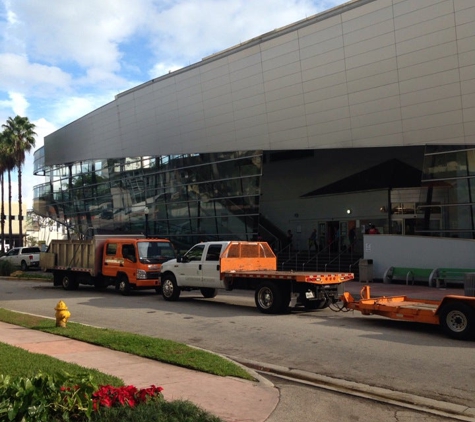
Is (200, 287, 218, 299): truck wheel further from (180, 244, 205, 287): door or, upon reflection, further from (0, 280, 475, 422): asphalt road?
(180, 244, 205, 287): door

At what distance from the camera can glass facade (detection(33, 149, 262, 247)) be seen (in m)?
32.7

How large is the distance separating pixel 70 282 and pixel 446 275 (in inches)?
617

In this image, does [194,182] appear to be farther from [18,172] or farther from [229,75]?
[18,172]

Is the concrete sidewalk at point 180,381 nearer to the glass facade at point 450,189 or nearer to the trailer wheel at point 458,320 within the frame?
the trailer wheel at point 458,320

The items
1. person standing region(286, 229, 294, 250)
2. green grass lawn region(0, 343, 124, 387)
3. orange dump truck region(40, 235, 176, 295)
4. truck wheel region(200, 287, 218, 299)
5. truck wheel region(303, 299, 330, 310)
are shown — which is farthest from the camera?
person standing region(286, 229, 294, 250)

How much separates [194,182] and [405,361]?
27.7m

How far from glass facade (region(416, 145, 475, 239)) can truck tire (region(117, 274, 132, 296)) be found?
13.7 meters

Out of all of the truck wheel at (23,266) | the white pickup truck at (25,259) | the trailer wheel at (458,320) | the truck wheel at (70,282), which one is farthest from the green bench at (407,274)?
the truck wheel at (23,266)

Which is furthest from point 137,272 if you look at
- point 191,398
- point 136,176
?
point 136,176

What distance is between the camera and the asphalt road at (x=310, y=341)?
7.60 metres

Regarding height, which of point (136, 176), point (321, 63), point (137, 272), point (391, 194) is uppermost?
point (321, 63)

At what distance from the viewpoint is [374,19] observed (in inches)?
973

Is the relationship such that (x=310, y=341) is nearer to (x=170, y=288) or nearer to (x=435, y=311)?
(x=435, y=311)

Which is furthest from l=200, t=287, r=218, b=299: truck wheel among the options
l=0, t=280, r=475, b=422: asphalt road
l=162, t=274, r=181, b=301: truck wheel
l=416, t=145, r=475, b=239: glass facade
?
l=416, t=145, r=475, b=239: glass facade
